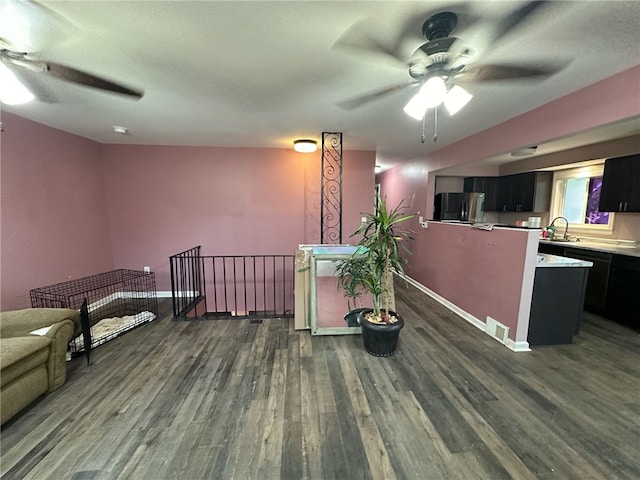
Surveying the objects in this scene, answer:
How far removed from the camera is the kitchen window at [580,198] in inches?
158

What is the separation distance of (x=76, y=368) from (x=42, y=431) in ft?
2.53

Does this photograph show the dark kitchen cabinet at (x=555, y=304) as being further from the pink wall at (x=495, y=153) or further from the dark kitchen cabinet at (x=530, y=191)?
the dark kitchen cabinet at (x=530, y=191)

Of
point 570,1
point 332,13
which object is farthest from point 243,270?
point 570,1

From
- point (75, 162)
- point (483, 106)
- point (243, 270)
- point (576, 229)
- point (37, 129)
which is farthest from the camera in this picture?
point (243, 270)

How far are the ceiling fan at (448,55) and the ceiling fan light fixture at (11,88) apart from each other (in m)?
1.98

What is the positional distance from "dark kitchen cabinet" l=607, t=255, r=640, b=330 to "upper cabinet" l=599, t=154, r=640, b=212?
29.0 inches

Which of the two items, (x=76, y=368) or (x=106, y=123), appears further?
(x=106, y=123)

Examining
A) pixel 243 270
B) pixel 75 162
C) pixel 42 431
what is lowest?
pixel 42 431

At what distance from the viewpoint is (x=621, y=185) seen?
3.42 meters

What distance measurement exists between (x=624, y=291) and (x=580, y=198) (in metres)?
1.82

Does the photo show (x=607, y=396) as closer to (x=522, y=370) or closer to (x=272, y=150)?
(x=522, y=370)

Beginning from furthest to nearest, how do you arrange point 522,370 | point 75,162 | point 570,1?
1. point 75,162
2. point 522,370
3. point 570,1

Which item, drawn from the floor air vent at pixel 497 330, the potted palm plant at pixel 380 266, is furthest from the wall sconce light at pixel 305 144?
the floor air vent at pixel 497 330

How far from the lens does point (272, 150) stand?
14.6 ft
